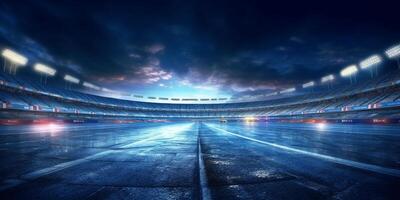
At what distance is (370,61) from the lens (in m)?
41.6

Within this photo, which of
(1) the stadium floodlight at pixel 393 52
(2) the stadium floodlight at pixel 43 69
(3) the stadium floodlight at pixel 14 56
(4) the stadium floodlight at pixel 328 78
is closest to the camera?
(3) the stadium floodlight at pixel 14 56

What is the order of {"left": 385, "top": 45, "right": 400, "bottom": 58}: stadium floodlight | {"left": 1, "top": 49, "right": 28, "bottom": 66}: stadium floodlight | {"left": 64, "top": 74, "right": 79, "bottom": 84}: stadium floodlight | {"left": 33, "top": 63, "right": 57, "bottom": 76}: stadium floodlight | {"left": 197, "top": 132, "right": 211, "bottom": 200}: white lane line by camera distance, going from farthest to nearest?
{"left": 64, "top": 74, "right": 79, "bottom": 84}: stadium floodlight, {"left": 33, "top": 63, "right": 57, "bottom": 76}: stadium floodlight, {"left": 385, "top": 45, "right": 400, "bottom": 58}: stadium floodlight, {"left": 1, "top": 49, "right": 28, "bottom": 66}: stadium floodlight, {"left": 197, "top": 132, "right": 211, "bottom": 200}: white lane line

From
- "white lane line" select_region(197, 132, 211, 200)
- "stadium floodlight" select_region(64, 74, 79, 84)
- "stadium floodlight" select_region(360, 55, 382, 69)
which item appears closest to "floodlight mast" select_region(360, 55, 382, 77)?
"stadium floodlight" select_region(360, 55, 382, 69)

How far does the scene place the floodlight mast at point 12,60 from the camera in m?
32.6

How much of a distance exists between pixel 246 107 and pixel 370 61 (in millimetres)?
58002

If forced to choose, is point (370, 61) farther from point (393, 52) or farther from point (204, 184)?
point (204, 184)

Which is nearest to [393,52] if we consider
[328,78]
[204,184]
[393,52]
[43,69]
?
[393,52]

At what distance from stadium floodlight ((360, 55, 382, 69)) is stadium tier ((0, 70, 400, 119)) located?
14.2ft

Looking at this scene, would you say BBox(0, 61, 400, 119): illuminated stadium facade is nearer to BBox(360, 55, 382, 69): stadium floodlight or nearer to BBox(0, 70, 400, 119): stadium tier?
BBox(0, 70, 400, 119): stadium tier

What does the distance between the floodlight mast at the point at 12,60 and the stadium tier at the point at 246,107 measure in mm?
2279

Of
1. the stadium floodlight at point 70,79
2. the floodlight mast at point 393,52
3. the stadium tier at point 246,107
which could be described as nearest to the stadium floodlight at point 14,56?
the stadium tier at point 246,107

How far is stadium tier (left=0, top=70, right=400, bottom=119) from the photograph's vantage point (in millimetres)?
32438

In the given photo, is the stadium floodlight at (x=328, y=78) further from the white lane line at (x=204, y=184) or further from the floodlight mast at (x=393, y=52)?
the white lane line at (x=204, y=184)

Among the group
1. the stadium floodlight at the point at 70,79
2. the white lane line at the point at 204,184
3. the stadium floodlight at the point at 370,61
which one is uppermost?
the stadium floodlight at the point at 370,61
